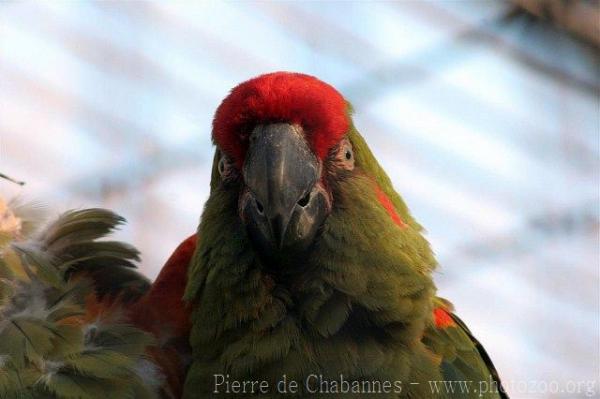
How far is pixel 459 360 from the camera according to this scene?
2355 millimetres

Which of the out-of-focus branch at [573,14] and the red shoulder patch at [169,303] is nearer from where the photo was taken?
the red shoulder patch at [169,303]

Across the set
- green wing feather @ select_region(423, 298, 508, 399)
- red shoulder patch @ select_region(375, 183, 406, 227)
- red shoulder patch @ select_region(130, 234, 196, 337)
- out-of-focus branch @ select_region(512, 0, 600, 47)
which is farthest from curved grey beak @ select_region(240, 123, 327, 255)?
out-of-focus branch @ select_region(512, 0, 600, 47)

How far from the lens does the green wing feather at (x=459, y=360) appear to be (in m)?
2.28

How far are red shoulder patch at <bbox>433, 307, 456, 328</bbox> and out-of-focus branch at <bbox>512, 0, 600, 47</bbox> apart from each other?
A: 2269 mm

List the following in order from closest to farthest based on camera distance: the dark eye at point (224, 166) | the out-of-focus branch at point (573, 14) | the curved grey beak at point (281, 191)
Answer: the curved grey beak at point (281, 191), the dark eye at point (224, 166), the out-of-focus branch at point (573, 14)

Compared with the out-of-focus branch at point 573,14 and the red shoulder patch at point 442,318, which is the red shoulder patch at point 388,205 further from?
the out-of-focus branch at point 573,14

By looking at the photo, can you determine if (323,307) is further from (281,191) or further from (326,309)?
(281,191)

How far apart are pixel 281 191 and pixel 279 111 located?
0.20 m

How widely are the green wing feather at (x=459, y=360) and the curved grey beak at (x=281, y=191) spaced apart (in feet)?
1.48

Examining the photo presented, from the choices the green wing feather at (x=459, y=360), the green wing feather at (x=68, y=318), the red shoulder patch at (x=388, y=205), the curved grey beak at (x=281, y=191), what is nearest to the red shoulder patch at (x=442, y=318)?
the green wing feather at (x=459, y=360)

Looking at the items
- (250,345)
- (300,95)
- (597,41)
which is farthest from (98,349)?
(597,41)

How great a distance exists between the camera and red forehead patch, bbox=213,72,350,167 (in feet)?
7.04

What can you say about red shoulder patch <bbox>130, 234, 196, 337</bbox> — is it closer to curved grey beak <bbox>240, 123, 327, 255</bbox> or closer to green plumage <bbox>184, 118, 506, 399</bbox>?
green plumage <bbox>184, 118, 506, 399</bbox>

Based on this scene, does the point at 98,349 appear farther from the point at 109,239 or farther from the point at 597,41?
the point at 597,41
